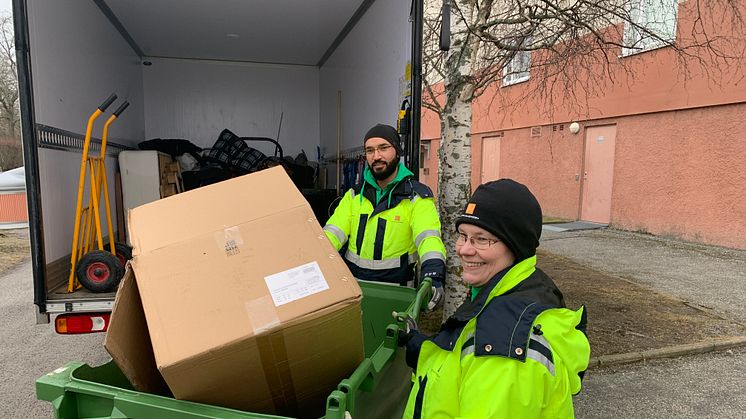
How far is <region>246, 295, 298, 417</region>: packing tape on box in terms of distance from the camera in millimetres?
1235

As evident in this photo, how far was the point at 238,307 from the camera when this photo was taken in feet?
4.15

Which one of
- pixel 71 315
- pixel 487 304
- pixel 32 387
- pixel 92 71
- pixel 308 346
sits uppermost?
pixel 92 71

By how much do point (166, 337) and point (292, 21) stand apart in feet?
15.6

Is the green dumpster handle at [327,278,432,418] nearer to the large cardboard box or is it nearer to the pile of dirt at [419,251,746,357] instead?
the large cardboard box

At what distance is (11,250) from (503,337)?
34.8ft

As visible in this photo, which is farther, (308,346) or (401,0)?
(401,0)

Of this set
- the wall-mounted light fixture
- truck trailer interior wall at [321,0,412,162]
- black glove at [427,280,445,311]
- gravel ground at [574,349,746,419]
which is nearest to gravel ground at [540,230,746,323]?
gravel ground at [574,349,746,419]

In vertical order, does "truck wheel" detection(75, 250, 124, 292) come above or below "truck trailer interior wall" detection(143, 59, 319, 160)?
below

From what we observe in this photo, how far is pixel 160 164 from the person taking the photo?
16.4ft

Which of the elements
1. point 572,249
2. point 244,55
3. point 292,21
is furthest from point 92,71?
point 572,249

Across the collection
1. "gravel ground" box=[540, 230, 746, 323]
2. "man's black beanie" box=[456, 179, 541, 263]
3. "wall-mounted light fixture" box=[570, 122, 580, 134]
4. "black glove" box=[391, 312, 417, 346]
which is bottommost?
"gravel ground" box=[540, 230, 746, 323]

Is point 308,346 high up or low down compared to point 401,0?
down

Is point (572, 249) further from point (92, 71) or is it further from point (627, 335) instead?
point (92, 71)

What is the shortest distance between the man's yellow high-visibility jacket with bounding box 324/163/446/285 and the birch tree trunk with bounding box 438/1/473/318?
4.98ft
